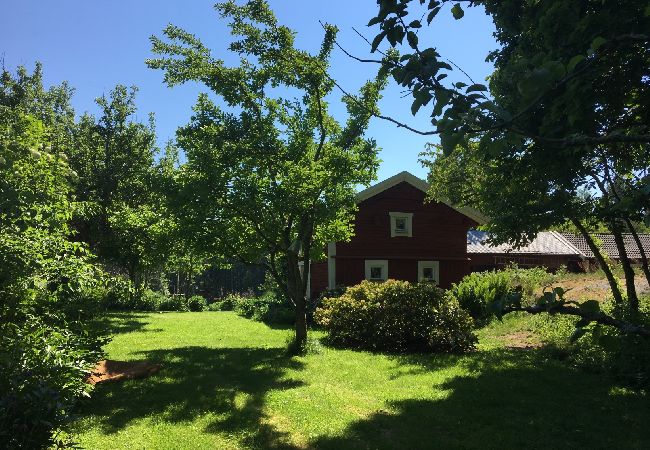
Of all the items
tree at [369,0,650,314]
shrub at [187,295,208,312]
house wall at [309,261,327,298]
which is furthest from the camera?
shrub at [187,295,208,312]

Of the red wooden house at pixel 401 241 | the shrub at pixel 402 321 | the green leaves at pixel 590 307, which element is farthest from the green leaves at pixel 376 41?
the red wooden house at pixel 401 241

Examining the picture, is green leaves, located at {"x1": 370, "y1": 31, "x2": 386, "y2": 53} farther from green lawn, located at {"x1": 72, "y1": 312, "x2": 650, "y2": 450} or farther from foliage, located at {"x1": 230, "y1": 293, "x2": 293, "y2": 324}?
foliage, located at {"x1": 230, "y1": 293, "x2": 293, "y2": 324}

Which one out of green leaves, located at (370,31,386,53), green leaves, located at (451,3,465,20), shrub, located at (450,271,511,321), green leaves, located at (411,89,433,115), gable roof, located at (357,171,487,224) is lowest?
shrub, located at (450,271,511,321)

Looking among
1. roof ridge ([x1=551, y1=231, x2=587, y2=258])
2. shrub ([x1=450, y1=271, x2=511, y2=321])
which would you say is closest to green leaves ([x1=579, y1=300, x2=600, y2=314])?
shrub ([x1=450, y1=271, x2=511, y2=321])

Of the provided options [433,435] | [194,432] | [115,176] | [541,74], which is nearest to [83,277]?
[194,432]

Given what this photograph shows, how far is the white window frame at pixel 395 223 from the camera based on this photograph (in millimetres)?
23438

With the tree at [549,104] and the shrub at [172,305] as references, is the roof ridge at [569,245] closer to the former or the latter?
the tree at [549,104]

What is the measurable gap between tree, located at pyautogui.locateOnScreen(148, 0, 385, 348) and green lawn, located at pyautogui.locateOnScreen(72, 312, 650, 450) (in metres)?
2.95

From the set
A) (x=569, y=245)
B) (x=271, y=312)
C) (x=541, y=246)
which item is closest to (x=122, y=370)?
(x=271, y=312)

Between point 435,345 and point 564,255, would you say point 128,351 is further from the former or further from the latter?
point 564,255

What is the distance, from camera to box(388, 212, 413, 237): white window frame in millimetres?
23438

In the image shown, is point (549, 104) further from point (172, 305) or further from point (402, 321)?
point (172, 305)

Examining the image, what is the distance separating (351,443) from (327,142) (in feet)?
27.2

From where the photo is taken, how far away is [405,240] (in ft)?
77.3
